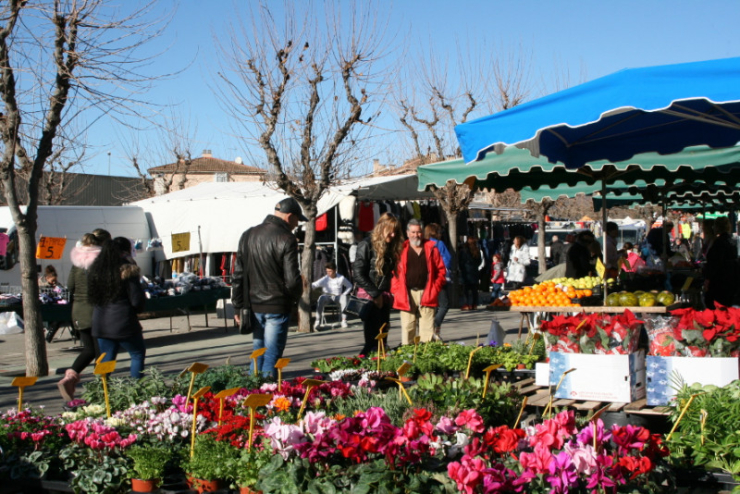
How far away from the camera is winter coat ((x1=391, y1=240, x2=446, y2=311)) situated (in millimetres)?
7594

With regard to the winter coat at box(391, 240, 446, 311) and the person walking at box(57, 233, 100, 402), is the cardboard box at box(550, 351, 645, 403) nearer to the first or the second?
the winter coat at box(391, 240, 446, 311)

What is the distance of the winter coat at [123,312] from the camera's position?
620cm

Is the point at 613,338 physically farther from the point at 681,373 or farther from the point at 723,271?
the point at 723,271

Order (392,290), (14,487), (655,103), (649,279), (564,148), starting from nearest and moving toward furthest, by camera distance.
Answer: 1. (14,487)
2. (655,103)
3. (564,148)
4. (392,290)
5. (649,279)

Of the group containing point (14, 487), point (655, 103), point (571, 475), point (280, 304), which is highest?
point (655, 103)

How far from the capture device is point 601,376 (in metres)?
4.27

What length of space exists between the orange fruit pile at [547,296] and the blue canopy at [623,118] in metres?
1.54

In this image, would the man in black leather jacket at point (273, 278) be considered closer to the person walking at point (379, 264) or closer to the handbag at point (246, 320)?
the handbag at point (246, 320)

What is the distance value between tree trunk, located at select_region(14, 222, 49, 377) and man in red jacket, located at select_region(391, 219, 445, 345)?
161 inches

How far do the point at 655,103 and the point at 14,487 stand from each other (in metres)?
3.41

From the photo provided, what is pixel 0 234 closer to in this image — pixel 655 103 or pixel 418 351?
pixel 418 351

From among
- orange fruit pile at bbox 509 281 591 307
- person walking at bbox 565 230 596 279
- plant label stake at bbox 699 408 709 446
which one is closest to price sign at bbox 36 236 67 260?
person walking at bbox 565 230 596 279

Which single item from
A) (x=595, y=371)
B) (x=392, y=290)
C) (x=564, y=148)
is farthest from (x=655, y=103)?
(x=392, y=290)

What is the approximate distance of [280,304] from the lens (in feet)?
19.4
